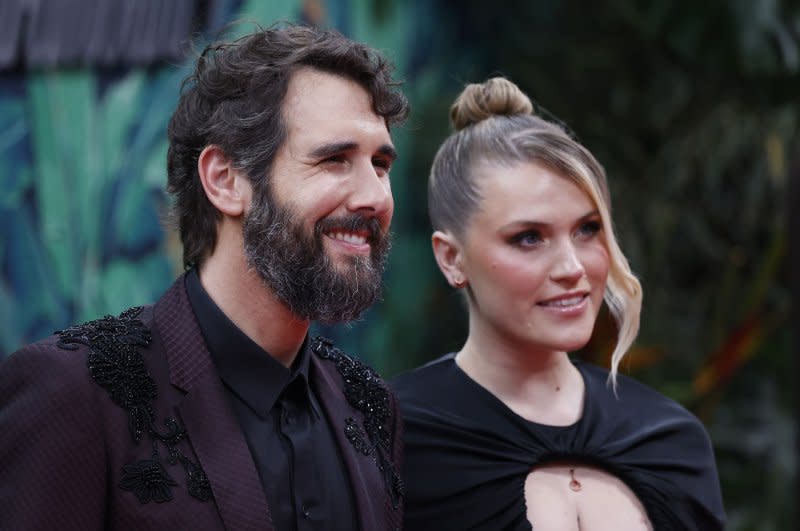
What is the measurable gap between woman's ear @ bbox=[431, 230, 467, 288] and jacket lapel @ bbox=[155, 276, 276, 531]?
944 mm

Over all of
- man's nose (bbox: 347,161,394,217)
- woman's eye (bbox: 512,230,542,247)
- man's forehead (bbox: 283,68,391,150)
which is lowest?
woman's eye (bbox: 512,230,542,247)

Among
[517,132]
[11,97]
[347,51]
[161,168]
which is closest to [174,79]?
[161,168]

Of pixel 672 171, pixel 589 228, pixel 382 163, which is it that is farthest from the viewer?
pixel 672 171

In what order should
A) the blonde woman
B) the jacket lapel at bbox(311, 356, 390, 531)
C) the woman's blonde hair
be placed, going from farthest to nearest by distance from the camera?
the woman's blonde hair < the blonde woman < the jacket lapel at bbox(311, 356, 390, 531)

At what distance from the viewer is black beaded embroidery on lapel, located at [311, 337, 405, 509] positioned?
2556 mm

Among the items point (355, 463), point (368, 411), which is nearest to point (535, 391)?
point (368, 411)

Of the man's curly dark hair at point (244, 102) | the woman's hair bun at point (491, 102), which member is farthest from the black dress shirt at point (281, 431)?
the woman's hair bun at point (491, 102)

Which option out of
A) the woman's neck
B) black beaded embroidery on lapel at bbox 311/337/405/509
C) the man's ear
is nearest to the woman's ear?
the woman's neck

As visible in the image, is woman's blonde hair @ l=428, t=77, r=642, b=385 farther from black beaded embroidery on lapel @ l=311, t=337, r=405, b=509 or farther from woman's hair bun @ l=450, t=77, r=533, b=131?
black beaded embroidery on lapel @ l=311, t=337, r=405, b=509

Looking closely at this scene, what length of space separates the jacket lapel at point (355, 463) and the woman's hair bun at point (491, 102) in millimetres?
972

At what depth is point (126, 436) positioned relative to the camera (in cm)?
214

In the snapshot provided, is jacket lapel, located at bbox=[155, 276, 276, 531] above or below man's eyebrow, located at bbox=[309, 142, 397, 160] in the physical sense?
below

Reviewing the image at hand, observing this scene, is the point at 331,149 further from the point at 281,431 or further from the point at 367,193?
the point at 281,431

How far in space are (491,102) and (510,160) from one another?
260 mm
